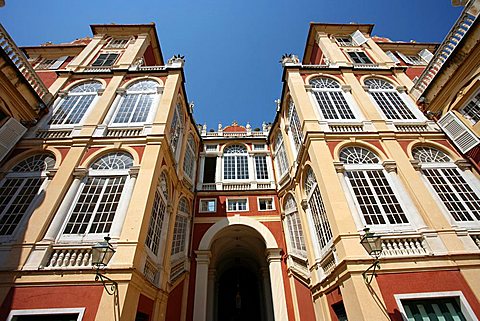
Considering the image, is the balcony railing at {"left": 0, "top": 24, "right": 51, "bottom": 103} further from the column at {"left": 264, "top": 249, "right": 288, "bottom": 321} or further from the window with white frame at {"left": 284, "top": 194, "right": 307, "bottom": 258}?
the column at {"left": 264, "top": 249, "right": 288, "bottom": 321}

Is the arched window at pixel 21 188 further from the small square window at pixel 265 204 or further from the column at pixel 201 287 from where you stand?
the small square window at pixel 265 204

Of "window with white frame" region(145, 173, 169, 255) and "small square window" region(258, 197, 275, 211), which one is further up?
"small square window" region(258, 197, 275, 211)

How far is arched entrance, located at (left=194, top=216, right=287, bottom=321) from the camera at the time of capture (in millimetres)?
13133

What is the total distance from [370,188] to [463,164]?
15.2 feet

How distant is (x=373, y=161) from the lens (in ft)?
33.3

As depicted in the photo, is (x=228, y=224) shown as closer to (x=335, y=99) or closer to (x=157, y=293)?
(x=157, y=293)

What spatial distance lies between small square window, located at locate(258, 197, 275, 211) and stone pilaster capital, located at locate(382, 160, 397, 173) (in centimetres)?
797

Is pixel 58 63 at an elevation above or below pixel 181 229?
above

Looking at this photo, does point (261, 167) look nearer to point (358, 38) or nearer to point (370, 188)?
point (370, 188)

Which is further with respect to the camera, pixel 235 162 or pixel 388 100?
pixel 235 162

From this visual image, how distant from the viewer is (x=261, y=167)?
60.9 ft

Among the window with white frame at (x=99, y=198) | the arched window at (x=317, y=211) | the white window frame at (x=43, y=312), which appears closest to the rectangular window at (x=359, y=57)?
the arched window at (x=317, y=211)

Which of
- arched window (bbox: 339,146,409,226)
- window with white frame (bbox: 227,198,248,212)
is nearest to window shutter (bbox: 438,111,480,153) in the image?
arched window (bbox: 339,146,409,226)

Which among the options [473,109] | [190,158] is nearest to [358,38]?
[473,109]
